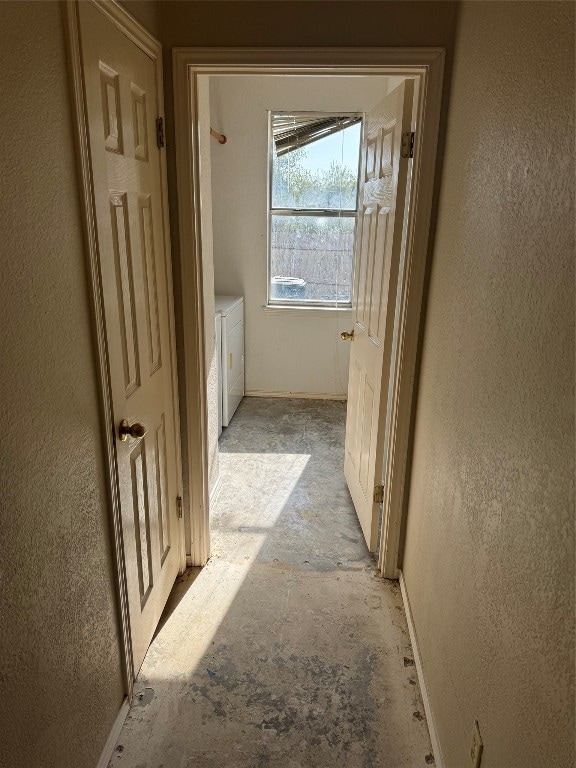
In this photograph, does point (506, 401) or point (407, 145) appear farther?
point (407, 145)

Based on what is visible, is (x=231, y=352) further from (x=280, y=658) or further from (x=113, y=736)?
(x=113, y=736)

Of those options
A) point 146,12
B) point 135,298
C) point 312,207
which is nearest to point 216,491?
point 135,298

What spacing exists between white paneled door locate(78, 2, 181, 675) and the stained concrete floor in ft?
0.60

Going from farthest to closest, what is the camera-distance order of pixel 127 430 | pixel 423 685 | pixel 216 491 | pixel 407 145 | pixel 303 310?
pixel 303 310
pixel 216 491
pixel 407 145
pixel 423 685
pixel 127 430

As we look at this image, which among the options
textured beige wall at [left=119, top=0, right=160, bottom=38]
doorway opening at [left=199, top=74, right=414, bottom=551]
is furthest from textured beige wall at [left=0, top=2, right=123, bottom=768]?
doorway opening at [left=199, top=74, right=414, bottom=551]

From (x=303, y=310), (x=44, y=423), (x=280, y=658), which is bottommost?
(x=280, y=658)

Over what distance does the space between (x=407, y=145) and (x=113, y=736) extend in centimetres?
223

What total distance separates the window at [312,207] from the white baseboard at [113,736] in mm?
3290

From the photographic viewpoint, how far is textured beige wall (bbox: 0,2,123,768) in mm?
955

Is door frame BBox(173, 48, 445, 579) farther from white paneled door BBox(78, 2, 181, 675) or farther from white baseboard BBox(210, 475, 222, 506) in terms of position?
white baseboard BBox(210, 475, 222, 506)

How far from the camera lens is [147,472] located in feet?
5.89

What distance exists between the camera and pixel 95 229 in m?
1.30

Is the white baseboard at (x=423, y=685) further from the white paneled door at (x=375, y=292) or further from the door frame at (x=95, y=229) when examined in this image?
the door frame at (x=95, y=229)

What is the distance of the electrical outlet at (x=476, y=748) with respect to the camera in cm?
117
